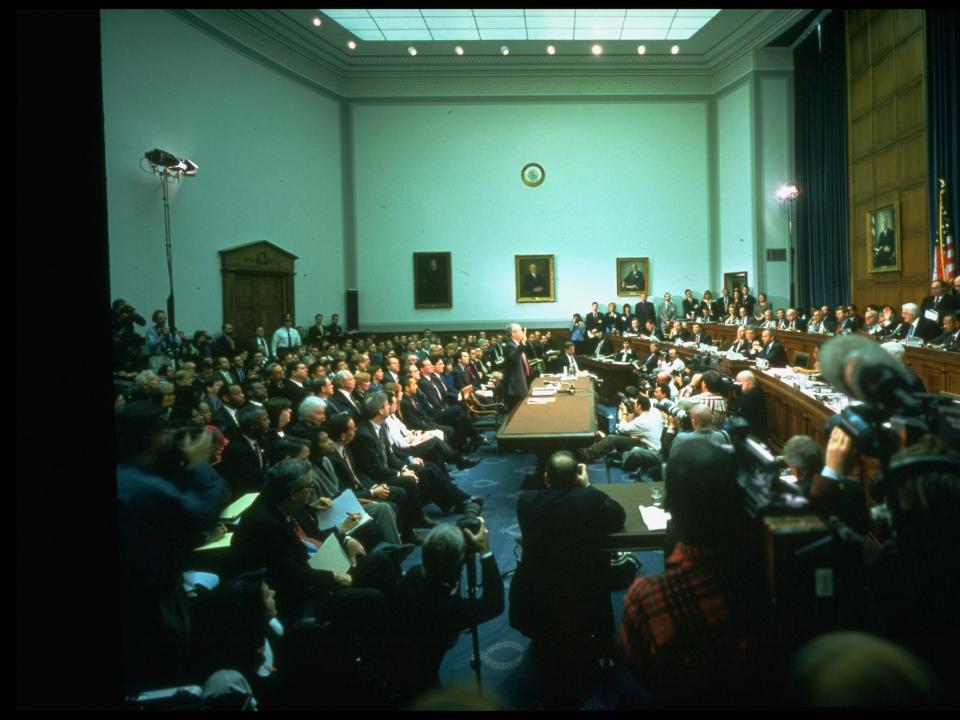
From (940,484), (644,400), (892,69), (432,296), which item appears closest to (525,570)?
(940,484)

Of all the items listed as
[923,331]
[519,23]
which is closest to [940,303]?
[923,331]

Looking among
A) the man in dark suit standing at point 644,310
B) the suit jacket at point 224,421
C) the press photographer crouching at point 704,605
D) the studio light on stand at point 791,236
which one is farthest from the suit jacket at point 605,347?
the press photographer crouching at point 704,605

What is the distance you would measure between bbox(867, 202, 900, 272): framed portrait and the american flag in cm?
136

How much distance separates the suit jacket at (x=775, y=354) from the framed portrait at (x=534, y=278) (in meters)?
7.74

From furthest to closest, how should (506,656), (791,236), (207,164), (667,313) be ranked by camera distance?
1. (667,313)
2. (791,236)
3. (207,164)
4. (506,656)

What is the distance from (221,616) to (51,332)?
1.54 m

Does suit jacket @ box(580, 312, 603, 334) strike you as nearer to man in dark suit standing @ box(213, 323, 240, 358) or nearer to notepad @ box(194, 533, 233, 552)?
man in dark suit standing @ box(213, 323, 240, 358)

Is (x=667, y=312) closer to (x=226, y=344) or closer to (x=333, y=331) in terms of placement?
(x=333, y=331)

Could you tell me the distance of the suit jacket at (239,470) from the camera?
4508mm

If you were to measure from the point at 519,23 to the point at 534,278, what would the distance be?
5924 mm

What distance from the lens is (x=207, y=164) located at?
11.5 metres

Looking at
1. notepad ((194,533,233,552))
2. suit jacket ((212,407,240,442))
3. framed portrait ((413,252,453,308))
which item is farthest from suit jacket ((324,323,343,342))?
notepad ((194,533,233,552))

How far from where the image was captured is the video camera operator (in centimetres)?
270

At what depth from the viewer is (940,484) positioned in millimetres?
1452
